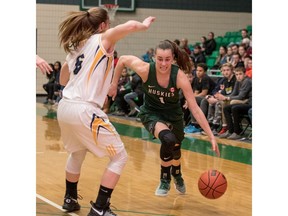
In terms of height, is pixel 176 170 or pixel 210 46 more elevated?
pixel 210 46

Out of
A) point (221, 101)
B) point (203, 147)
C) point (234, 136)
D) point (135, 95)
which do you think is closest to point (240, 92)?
point (221, 101)

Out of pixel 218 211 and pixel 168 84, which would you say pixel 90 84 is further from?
pixel 218 211

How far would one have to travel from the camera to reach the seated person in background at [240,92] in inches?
443

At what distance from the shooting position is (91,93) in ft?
16.2

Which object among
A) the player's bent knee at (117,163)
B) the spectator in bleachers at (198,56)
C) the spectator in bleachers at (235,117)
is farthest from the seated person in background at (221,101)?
the player's bent knee at (117,163)

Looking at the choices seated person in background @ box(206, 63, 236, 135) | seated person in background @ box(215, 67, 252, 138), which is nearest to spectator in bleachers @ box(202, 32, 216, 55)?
seated person in background @ box(206, 63, 236, 135)

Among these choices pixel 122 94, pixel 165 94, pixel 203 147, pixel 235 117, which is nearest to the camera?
pixel 165 94

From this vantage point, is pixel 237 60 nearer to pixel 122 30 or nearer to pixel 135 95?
pixel 135 95

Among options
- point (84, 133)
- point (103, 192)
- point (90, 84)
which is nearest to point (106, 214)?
point (103, 192)

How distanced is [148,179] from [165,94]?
5.32 feet

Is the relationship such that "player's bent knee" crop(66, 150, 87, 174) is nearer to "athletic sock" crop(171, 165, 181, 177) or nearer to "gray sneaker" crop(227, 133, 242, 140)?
"athletic sock" crop(171, 165, 181, 177)

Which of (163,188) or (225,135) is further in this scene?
(225,135)

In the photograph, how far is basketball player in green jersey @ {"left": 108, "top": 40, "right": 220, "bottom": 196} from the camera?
581 centimetres
